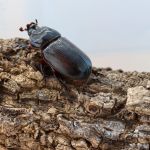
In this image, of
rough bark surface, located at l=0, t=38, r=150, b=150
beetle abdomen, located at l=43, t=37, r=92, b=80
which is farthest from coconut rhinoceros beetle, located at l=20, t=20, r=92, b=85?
rough bark surface, located at l=0, t=38, r=150, b=150

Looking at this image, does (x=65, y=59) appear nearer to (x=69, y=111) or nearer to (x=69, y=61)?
(x=69, y=61)

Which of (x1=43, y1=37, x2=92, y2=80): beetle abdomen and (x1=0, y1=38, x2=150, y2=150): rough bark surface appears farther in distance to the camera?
(x1=43, y1=37, x2=92, y2=80): beetle abdomen

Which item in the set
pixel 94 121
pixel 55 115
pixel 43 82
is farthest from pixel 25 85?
pixel 94 121

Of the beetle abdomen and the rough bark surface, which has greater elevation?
the beetle abdomen

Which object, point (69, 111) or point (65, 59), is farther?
point (65, 59)

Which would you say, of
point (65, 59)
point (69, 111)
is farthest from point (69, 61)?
point (69, 111)

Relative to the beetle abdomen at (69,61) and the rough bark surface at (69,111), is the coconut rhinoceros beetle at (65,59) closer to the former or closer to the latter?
the beetle abdomen at (69,61)

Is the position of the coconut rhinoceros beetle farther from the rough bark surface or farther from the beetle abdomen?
the rough bark surface

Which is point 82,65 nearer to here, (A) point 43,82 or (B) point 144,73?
(A) point 43,82
